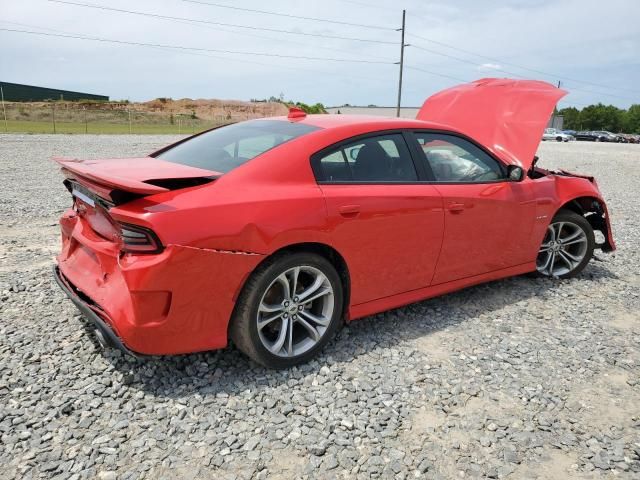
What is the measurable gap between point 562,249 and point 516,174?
1.25 m

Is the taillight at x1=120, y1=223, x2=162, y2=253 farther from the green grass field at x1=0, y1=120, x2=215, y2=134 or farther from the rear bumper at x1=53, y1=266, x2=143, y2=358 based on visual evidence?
the green grass field at x1=0, y1=120, x2=215, y2=134

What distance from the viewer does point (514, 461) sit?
2359 mm

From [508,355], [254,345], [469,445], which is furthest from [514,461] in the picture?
[254,345]

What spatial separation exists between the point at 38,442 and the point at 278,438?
1.12 m

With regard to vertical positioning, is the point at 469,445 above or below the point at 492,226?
below

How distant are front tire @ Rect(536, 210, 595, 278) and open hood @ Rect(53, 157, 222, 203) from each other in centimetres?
335

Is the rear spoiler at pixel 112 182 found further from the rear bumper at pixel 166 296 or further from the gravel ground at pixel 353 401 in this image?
the gravel ground at pixel 353 401

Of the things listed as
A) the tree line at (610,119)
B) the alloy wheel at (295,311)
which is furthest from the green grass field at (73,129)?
the tree line at (610,119)

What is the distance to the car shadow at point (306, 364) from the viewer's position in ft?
9.36

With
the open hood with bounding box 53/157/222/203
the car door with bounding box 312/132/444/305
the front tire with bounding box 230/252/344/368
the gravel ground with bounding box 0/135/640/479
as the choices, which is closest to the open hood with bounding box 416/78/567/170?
the car door with bounding box 312/132/444/305

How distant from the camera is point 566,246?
4.88 meters

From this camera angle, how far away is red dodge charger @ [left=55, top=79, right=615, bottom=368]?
8.41 feet

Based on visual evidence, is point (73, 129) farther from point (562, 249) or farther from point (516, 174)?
point (516, 174)

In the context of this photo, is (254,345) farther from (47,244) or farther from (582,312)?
(47,244)
